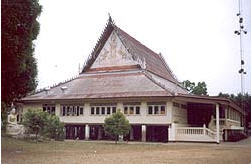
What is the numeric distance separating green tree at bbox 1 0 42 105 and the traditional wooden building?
1292 cm

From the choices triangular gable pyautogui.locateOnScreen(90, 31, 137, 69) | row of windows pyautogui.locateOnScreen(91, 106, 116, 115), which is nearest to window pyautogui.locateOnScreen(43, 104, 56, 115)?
row of windows pyautogui.locateOnScreen(91, 106, 116, 115)

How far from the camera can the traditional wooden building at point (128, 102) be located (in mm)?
31172

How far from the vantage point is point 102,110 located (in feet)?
112

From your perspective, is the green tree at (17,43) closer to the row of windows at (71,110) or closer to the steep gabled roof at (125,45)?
the row of windows at (71,110)

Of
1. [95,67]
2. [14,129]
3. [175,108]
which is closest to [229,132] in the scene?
[175,108]

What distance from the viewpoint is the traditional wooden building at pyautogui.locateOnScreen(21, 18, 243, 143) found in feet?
102

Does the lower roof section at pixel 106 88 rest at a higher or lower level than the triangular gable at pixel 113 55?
lower

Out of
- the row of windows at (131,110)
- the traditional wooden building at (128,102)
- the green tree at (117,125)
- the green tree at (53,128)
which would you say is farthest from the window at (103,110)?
the green tree at (53,128)

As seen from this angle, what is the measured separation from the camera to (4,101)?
1677 centimetres

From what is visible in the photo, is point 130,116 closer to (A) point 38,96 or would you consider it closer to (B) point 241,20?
(A) point 38,96

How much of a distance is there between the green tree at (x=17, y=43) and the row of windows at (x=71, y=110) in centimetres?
1754

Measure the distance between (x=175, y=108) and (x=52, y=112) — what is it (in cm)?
1188

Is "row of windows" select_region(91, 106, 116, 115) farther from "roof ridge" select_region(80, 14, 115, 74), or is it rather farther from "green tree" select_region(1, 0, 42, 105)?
"green tree" select_region(1, 0, 42, 105)

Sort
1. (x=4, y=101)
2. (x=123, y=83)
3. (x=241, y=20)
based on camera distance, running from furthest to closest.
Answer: (x=123, y=83) < (x=4, y=101) < (x=241, y=20)
